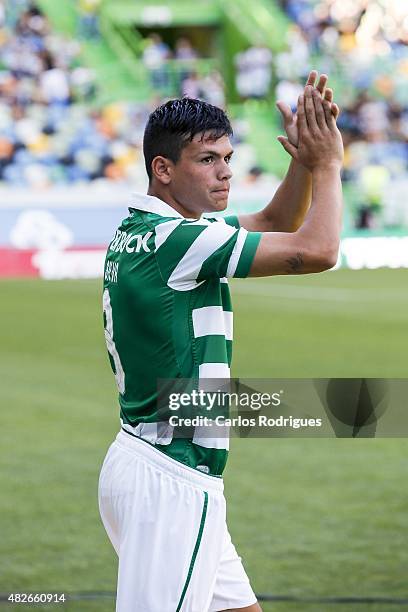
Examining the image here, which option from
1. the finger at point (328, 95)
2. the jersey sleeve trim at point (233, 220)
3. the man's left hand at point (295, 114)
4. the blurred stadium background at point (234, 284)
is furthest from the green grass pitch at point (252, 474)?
the finger at point (328, 95)

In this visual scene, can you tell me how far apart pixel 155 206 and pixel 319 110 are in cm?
51

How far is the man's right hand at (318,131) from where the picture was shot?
3000 mm

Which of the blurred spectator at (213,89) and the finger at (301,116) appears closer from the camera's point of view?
the finger at (301,116)

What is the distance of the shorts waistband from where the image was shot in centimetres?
302

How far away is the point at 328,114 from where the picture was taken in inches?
118

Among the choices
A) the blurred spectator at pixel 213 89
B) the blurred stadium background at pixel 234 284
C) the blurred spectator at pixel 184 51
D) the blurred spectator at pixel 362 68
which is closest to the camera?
the blurred stadium background at pixel 234 284

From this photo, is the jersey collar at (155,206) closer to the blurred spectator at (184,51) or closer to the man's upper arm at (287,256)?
the man's upper arm at (287,256)

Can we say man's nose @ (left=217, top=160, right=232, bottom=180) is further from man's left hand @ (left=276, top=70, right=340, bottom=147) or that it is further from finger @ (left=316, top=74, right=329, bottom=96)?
finger @ (left=316, top=74, right=329, bottom=96)

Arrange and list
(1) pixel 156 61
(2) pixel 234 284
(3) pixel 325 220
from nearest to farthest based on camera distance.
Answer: (3) pixel 325 220 → (2) pixel 234 284 → (1) pixel 156 61

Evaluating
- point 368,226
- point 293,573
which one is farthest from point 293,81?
point 293,573

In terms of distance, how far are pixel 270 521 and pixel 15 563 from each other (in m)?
1.60

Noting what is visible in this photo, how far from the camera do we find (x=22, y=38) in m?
24.2

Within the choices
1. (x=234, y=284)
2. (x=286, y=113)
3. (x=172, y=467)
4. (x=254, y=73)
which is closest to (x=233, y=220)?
(x=286, y=113)

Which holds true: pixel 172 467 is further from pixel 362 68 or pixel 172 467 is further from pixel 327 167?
pixel 362 68
